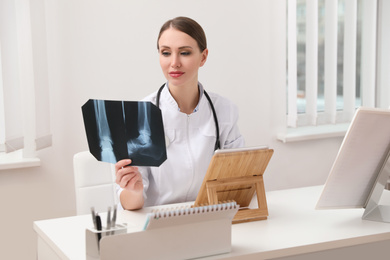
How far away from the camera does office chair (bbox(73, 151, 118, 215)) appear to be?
95.5 inches

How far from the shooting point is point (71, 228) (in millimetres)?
1928

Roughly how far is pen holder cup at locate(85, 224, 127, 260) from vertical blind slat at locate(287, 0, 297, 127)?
7.57 feet

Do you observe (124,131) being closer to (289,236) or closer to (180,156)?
(180,156)

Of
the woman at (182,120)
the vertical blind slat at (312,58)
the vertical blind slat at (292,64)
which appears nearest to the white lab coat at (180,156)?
the woman at (182,120)

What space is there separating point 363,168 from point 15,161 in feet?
5.75

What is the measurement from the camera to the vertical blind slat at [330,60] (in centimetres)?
377

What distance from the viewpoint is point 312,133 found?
12.6ft

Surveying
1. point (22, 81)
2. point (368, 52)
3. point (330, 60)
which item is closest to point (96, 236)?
point (22, 81)

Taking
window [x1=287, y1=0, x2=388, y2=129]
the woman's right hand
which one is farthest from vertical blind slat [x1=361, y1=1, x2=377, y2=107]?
the woman's right hand

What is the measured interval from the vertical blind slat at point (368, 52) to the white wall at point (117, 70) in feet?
2.30

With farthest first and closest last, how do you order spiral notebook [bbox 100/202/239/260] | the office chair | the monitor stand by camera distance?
1. the office chair
2. the monitor stand
3. spiral notebook [bbox 100/202/239/260]

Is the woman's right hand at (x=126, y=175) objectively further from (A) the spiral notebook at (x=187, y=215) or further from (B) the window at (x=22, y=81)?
(B) the window at (x=22, y=81)

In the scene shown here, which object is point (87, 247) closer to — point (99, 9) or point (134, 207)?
point (134, 207)

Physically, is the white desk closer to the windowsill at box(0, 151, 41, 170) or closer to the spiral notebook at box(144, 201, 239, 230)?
the spiral notebook at box(144, 201, 239, 230)
